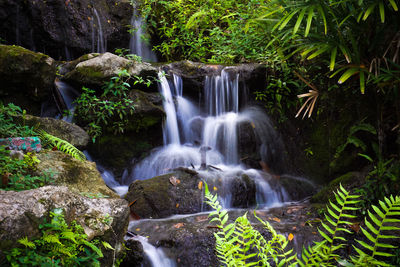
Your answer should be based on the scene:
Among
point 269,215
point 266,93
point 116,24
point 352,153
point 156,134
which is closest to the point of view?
point 269,215

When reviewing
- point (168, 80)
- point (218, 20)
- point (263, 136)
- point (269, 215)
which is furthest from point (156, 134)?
point (218, 20)

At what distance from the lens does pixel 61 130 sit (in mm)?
4438

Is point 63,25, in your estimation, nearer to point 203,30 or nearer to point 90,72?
point 90,72

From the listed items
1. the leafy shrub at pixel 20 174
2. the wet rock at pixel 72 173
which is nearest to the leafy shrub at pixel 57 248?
the leafy shrub at pixel 20 174

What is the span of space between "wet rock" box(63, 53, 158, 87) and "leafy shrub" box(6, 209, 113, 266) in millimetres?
4121

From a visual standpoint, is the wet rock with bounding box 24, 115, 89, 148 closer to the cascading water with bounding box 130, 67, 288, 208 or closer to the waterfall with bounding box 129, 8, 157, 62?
the cascading water with bounding box 130, 67, 288, 208

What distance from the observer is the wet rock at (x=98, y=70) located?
5543 millimetres

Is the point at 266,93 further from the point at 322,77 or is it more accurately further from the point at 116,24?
the point at 116,24

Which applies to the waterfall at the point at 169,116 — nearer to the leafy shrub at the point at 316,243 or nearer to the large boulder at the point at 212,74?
the large boulder at the point at 212,74

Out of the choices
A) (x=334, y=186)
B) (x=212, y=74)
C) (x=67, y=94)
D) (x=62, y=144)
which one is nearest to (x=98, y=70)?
(x=67, y=94)

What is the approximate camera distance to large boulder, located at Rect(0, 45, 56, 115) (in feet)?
15.3

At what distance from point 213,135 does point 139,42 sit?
16.3 feet

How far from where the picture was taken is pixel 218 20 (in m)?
9.28

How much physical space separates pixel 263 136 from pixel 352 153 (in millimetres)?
1818
